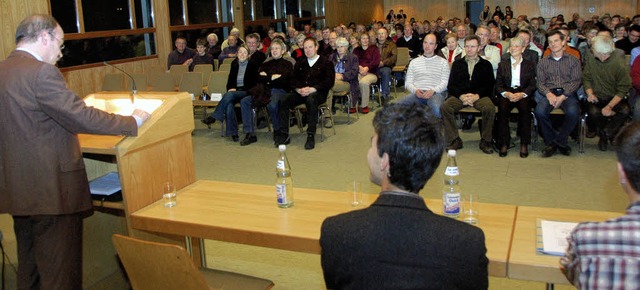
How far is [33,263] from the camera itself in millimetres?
2775

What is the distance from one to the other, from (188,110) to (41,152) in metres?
0.80

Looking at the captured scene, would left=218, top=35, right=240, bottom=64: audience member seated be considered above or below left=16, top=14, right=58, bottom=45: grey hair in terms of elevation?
below

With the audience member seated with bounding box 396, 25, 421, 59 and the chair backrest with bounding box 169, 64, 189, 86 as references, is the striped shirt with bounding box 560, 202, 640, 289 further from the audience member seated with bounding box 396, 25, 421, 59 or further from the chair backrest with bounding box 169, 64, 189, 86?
the audience member seated with bounding box 396, 25, 421, 59

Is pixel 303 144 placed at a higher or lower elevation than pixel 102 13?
lower

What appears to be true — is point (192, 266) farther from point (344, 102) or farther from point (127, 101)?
point (344, 102)

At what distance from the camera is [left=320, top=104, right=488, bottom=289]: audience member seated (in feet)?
4.96

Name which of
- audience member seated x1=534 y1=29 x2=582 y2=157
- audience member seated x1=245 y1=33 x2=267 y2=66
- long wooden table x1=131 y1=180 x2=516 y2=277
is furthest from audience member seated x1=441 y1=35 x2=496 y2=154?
long wooden table x1=131 y1=180 x2=516 y2=277

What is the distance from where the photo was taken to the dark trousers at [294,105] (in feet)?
23.2

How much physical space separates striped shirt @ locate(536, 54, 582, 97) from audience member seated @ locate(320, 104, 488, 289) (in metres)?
4.97

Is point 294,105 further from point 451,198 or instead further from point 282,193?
point 451,198

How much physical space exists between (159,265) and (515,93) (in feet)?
16.6

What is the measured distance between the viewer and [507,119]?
622 centimetres

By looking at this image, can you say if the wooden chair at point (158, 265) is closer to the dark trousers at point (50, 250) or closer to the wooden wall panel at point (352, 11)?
the dark trousers at point (50, 250)

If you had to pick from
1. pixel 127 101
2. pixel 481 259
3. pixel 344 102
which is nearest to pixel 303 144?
pixel 344 102
